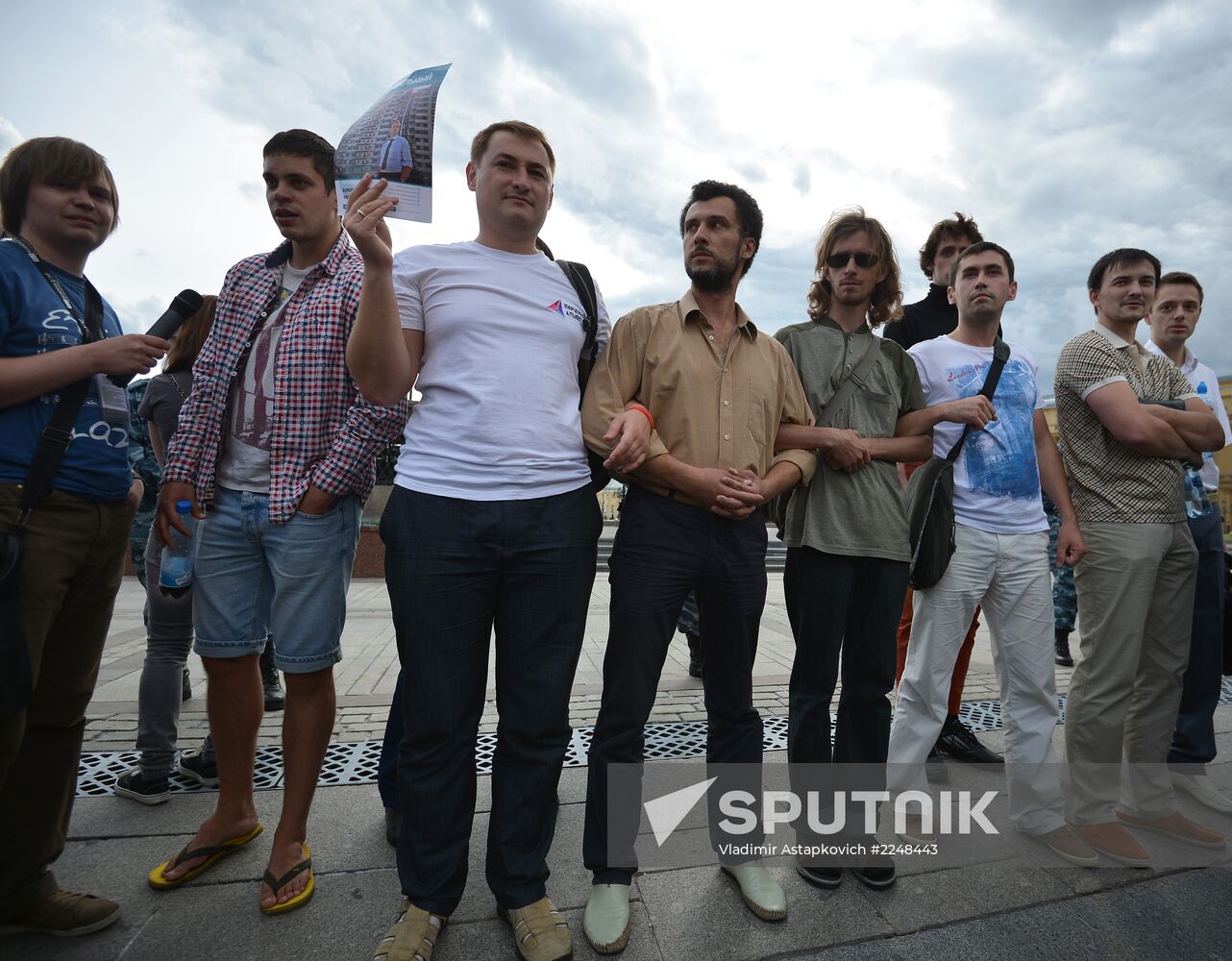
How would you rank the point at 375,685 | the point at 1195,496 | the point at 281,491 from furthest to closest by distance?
the point at 375,685 → the point at 1195,496 → the point at 281,491

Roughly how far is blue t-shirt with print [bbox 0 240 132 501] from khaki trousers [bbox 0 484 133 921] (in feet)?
0.20

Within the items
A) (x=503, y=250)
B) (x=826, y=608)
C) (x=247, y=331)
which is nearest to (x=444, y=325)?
(x=503, y=250)

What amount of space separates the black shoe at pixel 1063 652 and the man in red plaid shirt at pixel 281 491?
5.77 m

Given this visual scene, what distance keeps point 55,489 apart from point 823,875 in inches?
103

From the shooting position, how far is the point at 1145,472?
2.80 meters

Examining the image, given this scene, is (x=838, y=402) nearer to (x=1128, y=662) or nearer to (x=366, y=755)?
(x=1128, y=662)

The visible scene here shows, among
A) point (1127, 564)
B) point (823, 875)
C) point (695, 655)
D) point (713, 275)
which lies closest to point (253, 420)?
point (713, 275)

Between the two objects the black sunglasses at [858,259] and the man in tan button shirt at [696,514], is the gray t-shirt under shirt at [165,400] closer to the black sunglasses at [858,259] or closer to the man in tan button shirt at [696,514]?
the man in tan button shirt at [696,514]

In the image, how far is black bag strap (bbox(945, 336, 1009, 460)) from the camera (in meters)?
2.72

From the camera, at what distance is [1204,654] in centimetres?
309

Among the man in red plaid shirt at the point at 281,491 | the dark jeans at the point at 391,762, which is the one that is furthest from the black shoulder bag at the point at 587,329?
the dark jeans at the point at 391,762

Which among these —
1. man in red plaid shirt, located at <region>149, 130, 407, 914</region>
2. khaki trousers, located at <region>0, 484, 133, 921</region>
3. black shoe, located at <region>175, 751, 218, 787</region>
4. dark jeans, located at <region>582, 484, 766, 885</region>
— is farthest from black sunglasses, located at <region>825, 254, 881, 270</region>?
black shoe, located at <region>175, 751, 218, 787</region>

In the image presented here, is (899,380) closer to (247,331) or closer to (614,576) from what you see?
(614,576)

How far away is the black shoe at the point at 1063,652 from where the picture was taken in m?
5.60
